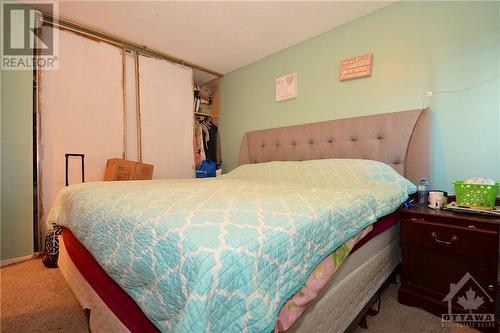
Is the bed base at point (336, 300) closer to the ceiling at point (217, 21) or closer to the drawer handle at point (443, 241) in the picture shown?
the drawer handle at point (443, 241)

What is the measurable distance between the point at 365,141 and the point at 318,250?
1508mm

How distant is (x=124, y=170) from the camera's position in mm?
2350

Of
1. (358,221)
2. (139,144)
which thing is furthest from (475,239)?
(139,144)

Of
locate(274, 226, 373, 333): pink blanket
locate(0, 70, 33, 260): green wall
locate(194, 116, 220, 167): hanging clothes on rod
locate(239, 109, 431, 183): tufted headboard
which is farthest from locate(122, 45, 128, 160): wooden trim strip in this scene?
locate(274, 226, 373, 333): pink blanket

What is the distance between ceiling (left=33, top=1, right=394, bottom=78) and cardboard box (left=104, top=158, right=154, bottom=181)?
1.35 metres

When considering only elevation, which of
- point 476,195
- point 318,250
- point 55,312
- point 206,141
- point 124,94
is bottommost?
point 55,312

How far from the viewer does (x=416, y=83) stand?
1774mm

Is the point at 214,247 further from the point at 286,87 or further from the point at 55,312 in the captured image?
the point at 286,87

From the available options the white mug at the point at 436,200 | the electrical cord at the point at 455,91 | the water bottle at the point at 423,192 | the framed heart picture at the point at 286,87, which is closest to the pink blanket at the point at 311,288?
the white mug at the point at 436,200

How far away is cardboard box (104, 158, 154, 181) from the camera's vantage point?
229 centimetres

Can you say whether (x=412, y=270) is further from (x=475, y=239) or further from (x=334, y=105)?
(x=334, y=105)

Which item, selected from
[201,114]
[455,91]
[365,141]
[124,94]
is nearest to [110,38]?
[124,94]

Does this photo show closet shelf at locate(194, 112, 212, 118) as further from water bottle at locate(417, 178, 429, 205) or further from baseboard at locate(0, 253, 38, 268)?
water bottle at locate(417, 178, 429, 205)

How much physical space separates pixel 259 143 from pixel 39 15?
2434 mm
